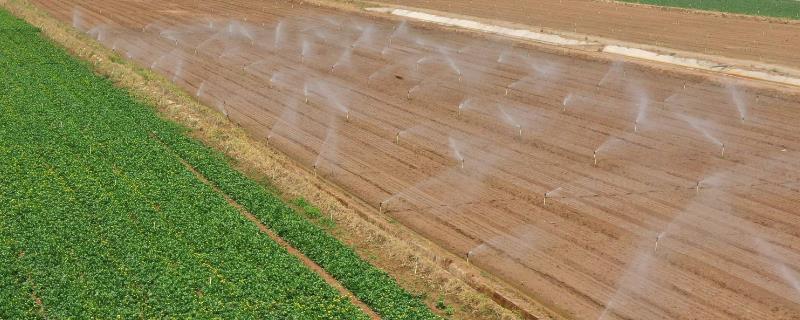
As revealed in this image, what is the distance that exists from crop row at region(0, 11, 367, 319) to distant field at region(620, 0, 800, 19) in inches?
1792

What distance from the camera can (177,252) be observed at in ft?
70.0

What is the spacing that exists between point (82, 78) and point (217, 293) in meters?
24.6

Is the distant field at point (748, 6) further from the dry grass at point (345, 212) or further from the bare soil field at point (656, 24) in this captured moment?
the dry grass at point (345, 212)

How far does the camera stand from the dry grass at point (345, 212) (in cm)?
2022

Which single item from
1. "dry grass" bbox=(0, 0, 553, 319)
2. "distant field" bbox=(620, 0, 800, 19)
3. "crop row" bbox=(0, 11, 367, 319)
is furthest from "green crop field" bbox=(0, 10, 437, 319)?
"distant field" bbox=(620, 0, 800, 19)

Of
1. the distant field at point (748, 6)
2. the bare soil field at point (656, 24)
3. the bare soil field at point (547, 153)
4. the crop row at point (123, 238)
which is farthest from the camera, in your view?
the distant field at point (748, 6)

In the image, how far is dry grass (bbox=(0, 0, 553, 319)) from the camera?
2022cm

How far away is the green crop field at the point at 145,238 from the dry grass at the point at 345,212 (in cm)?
78

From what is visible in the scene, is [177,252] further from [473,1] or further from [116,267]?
[473,1]

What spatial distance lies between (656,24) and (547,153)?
28341mm

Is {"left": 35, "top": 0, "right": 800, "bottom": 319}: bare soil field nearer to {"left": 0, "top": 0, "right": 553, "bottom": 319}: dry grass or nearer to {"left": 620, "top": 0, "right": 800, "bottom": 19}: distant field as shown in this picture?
{"left": 0, "top": 0, "right": 553, "bottom": 319}: dry grass

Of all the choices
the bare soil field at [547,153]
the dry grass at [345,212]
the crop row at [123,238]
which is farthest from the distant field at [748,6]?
the crop row at [123,238]

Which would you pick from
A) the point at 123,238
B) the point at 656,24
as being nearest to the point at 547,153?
the point at 123,238

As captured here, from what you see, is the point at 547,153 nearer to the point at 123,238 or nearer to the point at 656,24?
the point at 123,238
